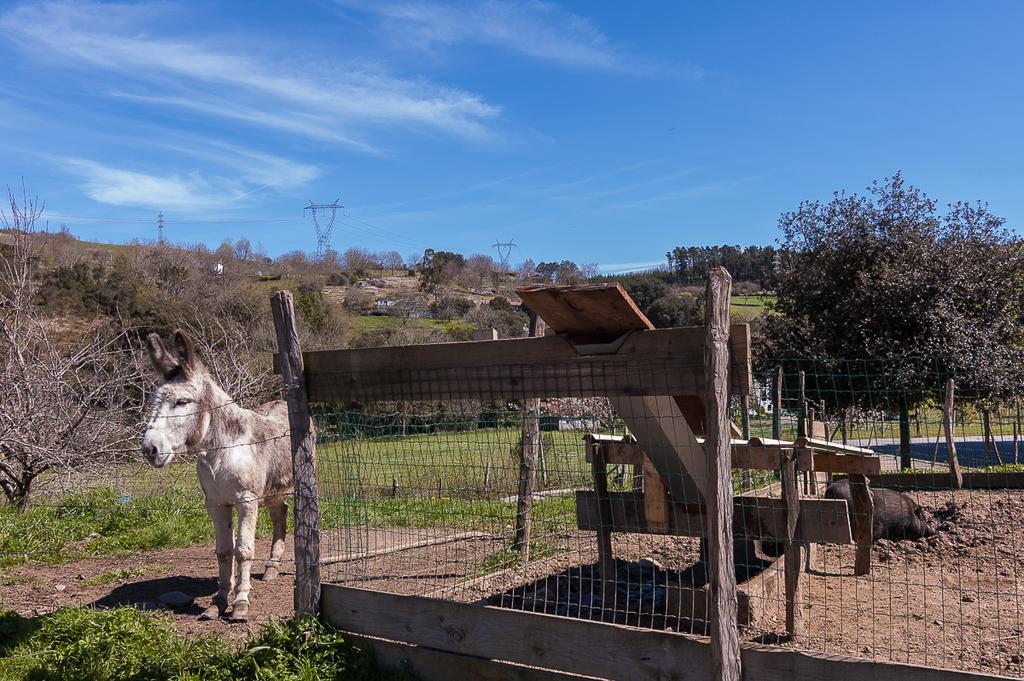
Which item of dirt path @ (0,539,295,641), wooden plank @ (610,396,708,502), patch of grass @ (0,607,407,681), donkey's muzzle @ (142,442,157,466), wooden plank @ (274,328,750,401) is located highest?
wooden plank @ (274,328,750,401)

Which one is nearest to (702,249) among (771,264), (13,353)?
(771,264)

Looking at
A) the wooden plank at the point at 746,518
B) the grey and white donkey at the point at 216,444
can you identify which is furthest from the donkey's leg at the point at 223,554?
the wooden plank at the point at 746,518

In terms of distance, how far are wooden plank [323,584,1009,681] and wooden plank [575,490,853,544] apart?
0.97m

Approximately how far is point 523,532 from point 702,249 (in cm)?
5794

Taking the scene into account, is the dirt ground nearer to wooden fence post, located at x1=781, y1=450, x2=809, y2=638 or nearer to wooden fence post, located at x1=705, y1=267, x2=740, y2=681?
wooden fence post, located at x1=781, y1=450, x2=809, y2=638

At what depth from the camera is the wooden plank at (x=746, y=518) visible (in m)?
4.98

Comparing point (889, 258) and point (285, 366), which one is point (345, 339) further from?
point (285, 366)

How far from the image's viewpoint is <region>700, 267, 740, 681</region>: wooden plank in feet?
11.7

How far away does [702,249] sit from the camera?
6294cm

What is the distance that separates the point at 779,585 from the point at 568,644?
8.99 ft

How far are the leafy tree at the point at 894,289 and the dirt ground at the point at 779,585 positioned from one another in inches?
300

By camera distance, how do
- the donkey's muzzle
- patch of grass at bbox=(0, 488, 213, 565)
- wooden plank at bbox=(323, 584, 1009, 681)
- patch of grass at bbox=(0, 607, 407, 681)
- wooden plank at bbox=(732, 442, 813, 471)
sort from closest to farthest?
wooden plank at bbox=(323, 584, 1009, 681)
patch of grass at bbox=(0, 607, 407, 681)
wooden plank at bbox=(732, 442, 813, 471)
the donkey's muzzle
patch of grass at bbox=(0, 488, 213, 565)

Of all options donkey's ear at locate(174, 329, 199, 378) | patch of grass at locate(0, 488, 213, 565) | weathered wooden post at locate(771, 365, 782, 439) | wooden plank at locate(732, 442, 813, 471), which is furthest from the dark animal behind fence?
patch of grass at locate(0, 488, 213, 565)

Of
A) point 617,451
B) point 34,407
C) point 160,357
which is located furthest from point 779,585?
point 34,407
